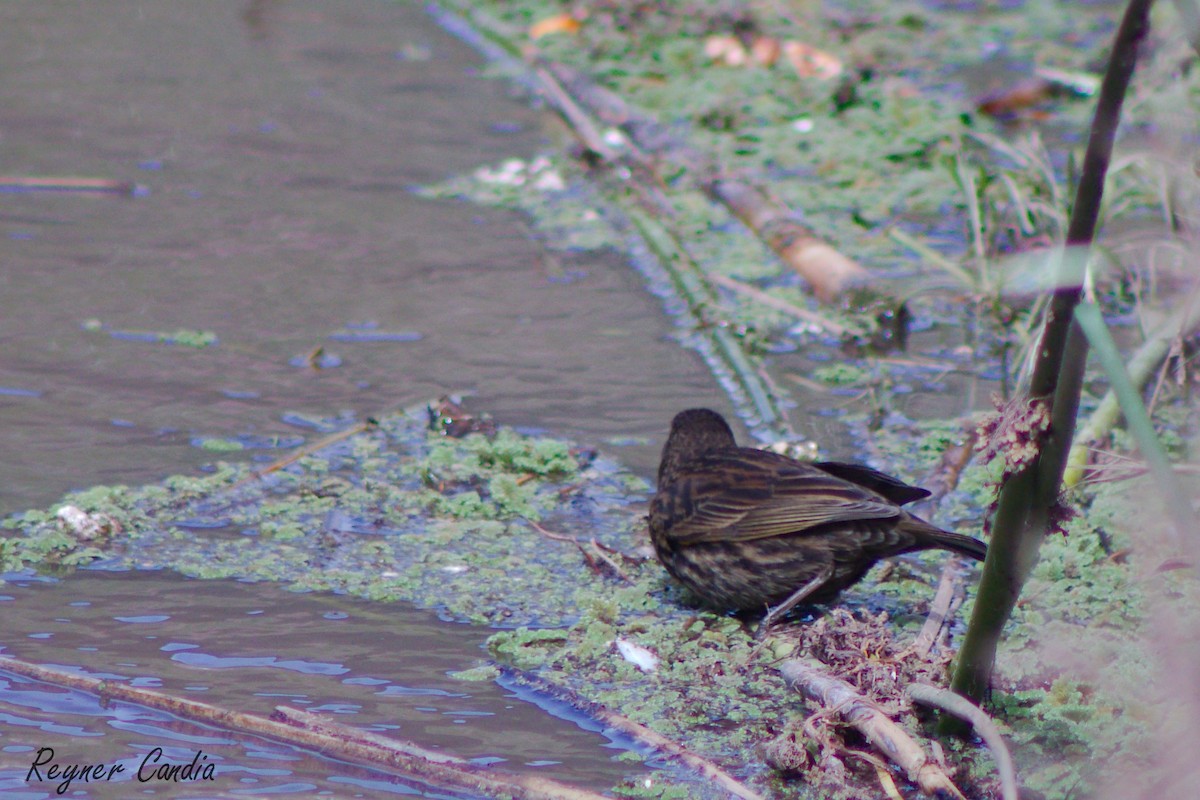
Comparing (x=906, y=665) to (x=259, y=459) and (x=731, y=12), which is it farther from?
(x=731, y=12)

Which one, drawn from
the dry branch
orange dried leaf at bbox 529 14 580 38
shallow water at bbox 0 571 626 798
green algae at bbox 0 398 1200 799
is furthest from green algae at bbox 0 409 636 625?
orange dried leaf at bbox 529 14 580 38

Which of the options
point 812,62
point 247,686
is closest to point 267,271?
point 247,686

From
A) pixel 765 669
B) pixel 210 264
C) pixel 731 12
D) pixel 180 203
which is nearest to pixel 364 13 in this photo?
pixel 731 12

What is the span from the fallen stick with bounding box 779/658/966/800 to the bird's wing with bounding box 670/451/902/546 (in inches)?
26.1

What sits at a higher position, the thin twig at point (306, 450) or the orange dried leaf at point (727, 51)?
the orange dried leaf at point (727, 51)

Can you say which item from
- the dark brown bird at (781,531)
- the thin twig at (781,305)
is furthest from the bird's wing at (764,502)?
the thin twig at (781,305)

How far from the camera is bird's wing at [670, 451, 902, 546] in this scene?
4.34 m

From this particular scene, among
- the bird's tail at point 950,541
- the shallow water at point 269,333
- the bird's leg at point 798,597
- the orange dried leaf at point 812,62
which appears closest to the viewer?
the shallow water at point 269,333

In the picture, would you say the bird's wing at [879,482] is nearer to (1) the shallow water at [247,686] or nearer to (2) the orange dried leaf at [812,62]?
(1) the shallow water at [247,686]

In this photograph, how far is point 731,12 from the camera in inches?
501

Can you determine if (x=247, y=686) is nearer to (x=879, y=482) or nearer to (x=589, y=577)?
(x=589, y=577)

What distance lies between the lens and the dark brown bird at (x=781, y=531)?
14.2 ft

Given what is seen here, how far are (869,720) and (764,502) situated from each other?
3.93 feet

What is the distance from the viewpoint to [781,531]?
441 cm
